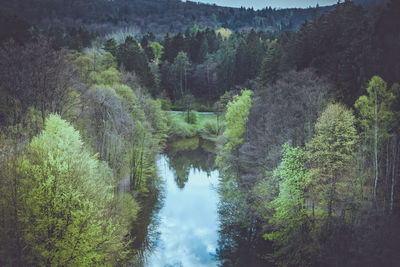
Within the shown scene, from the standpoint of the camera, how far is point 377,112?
19.1 meters

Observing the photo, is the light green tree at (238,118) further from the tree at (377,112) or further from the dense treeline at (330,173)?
the tree at (377,112)

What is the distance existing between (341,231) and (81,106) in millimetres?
19451

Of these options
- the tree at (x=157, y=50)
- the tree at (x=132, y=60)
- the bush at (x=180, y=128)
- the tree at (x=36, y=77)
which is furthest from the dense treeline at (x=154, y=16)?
the tree at (x=36, y=77)

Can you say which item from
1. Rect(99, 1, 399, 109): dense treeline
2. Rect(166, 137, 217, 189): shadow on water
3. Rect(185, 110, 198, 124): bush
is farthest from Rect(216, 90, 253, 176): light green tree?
Rect(185, 110, 198, 124): bush

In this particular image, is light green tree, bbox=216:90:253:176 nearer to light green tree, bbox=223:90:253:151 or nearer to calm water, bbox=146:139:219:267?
light green tree, bbox=223:90:253:151

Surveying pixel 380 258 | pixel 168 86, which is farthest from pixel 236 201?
pixel 168 86

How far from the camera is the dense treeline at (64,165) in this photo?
39.2 feet

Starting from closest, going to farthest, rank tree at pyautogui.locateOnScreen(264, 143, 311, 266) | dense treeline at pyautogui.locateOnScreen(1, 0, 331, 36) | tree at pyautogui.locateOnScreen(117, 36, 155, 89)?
tree at pyautogui.locateOnScreen(264, 143, 311, 266)
tree at pyautogui.locateOnScreen(117, 36, 155, 89)
dense treeline at pyautogui.locateOnScreen(1, 0, 331, 36)

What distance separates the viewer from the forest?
12562 mm

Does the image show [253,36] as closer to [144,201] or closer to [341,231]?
[144,201]

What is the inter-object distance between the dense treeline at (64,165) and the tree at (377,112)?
15.9 metres

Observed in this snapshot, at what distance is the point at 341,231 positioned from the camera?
16.4 metres

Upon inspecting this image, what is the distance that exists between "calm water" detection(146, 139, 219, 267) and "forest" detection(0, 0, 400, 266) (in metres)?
0.68

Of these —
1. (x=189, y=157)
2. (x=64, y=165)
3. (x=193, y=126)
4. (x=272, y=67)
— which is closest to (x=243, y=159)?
(x=272, y=67)
